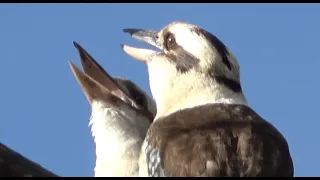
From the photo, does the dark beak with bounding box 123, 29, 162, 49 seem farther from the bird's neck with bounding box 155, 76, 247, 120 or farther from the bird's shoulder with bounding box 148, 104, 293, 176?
the bird's shoulder with bounding box 148, 104, 293, 176

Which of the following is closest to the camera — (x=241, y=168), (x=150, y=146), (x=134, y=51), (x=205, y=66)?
(x=241, y=168)

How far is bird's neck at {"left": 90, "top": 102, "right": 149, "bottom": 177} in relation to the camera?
6.25 meters

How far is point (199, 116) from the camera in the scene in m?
5.40

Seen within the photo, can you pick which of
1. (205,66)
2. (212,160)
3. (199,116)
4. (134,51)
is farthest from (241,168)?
(134,51)

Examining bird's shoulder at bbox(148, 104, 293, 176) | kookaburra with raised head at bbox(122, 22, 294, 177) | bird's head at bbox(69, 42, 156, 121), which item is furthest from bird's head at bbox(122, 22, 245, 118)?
bird's head at bbox(69, 42, 156, 121)

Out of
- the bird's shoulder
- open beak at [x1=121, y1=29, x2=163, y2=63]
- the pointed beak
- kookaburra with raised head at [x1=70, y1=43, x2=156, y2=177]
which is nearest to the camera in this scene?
the bird's shoulder

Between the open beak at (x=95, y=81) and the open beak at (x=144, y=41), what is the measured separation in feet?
0.97

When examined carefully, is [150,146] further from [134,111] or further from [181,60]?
[134,111]

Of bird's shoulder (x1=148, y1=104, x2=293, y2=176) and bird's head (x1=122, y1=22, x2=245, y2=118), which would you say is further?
bird's head (x1=122, y1=22, x2=245, y2=118)

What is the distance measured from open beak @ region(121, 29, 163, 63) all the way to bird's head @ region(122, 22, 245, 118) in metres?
0.06

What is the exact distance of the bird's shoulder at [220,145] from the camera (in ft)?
15.8

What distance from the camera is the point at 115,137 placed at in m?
6.57

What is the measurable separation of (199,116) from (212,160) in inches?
23.4

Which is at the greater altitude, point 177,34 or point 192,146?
point 177,34
